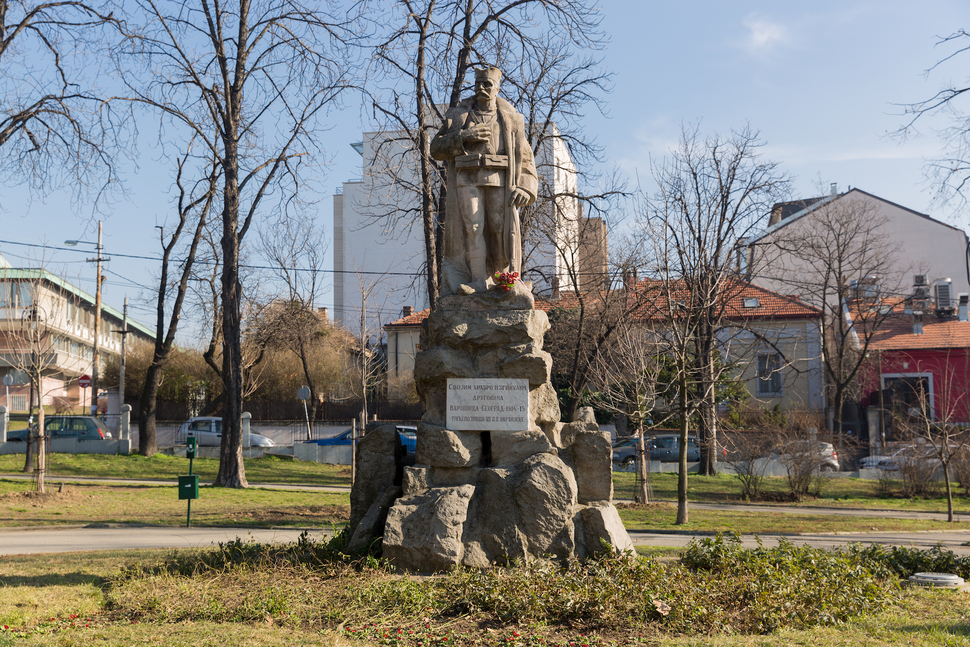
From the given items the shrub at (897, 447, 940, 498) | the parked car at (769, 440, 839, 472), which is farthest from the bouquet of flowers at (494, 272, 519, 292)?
the shrub at (897, 447, 940, 498)

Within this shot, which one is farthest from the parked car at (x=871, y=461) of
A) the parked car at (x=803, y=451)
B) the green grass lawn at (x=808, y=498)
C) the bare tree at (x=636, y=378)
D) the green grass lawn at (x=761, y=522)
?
the bare tree at (x=636, y=378)

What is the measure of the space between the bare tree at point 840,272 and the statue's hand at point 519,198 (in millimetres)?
20332

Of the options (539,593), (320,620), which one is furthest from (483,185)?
(320,620)

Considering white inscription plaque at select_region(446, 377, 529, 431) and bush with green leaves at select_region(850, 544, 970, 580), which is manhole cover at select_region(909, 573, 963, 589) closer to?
bush with green leaves at select_region(850, 544, 970, 580)

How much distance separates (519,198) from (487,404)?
253 centimetres

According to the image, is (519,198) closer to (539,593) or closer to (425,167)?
(539,593)

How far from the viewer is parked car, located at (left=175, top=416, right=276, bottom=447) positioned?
1155 inches

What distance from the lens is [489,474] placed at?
795 centimetres

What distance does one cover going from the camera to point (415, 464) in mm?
8453

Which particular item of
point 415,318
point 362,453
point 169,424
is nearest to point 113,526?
point 362,453

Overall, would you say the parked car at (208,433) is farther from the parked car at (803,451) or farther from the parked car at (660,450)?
the parked car at (803,451)

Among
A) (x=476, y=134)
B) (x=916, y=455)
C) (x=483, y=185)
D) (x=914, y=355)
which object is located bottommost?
(x=916, y=455)

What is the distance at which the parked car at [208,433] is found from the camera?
2934cm

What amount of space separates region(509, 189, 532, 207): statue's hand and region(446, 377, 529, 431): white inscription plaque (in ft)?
7.19
